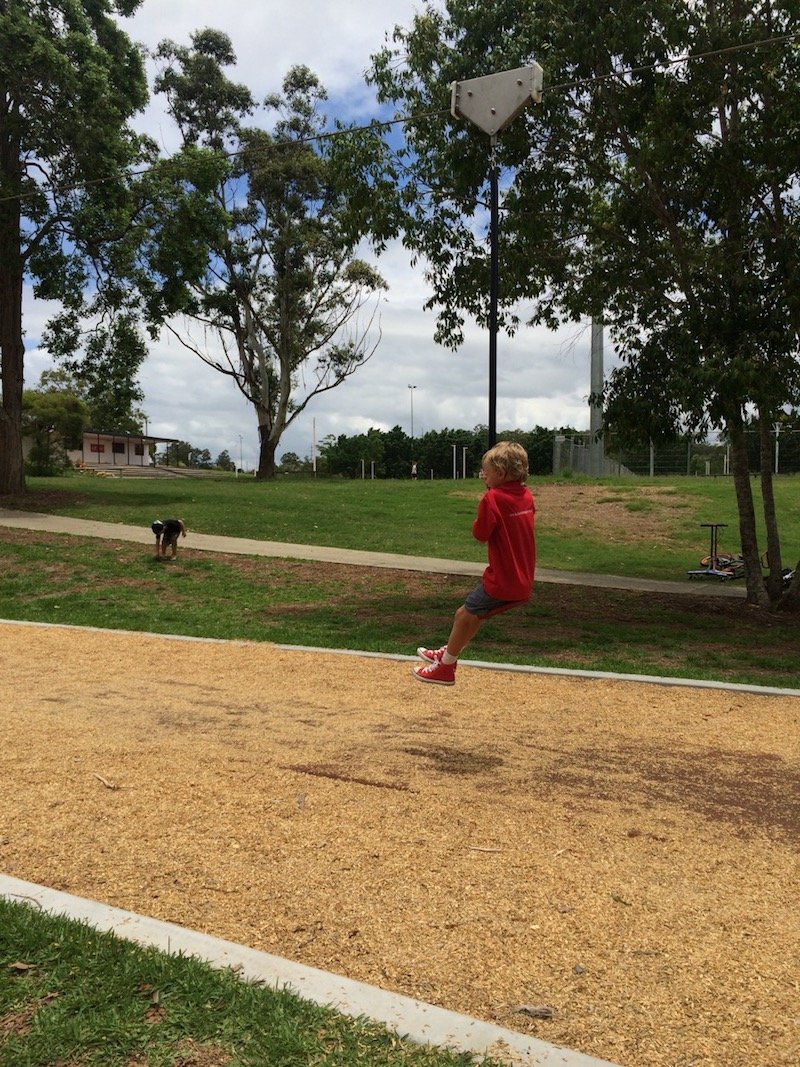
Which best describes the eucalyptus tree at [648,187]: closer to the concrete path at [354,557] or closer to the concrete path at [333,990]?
the concrete path at [354,557]

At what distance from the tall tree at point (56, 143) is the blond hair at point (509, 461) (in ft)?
52.0

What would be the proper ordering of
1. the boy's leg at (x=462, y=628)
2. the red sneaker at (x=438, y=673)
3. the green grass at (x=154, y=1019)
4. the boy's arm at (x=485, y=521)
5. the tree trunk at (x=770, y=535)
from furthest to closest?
the tree trunk at (x=770, y=535) → the red sneaker at (x=438, y=673) → the boy's leg at (x=462, y=628) → the boy's arm at (x=485, y=521) → the green grass at (x=154, y=1019)

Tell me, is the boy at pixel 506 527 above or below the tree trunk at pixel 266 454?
below

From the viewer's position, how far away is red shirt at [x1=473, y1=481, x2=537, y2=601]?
4.58 meters

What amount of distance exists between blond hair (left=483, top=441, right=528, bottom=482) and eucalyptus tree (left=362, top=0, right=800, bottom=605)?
4910 millimetres

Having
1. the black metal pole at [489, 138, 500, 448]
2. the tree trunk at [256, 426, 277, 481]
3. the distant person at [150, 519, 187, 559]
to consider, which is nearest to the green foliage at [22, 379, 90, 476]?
the tree trunk at [256, 426, 277, 481]

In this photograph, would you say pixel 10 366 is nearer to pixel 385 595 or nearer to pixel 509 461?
pixel 385 595

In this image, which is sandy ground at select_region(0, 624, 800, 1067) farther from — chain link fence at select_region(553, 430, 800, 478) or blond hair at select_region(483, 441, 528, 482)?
chain link fence at select_region(553, 430, 800, 478)

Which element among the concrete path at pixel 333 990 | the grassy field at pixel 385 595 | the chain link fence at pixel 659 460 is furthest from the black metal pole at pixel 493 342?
the chain link fence at pixel 659 460

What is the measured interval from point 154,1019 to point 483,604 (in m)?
2.93

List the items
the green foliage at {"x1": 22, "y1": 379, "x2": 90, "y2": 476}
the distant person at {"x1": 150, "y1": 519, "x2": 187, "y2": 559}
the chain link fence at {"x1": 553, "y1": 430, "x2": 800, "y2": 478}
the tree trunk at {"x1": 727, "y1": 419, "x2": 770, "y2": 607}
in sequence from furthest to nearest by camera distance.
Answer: the green foliage at {"x1": 22, "y1": 379, "x2": 90, "y2": 476}
the chain link fence at {"x1": 553, "y1": 430, "x2": 800, "y2": 478}
the distant person at {"x1": 150, "y1": 519, "x2": 187, "y2": 559}
the tree trunk at {"x1": 727, "y1": 419, "x2": 770, "y2": 607}

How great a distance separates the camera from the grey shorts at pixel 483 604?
190 inches

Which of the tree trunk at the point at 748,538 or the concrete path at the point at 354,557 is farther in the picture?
the concrete path at the point at 354,557

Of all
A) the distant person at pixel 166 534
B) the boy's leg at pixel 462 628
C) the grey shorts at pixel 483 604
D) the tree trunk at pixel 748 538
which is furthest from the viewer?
the distant person at pixel 166 534
